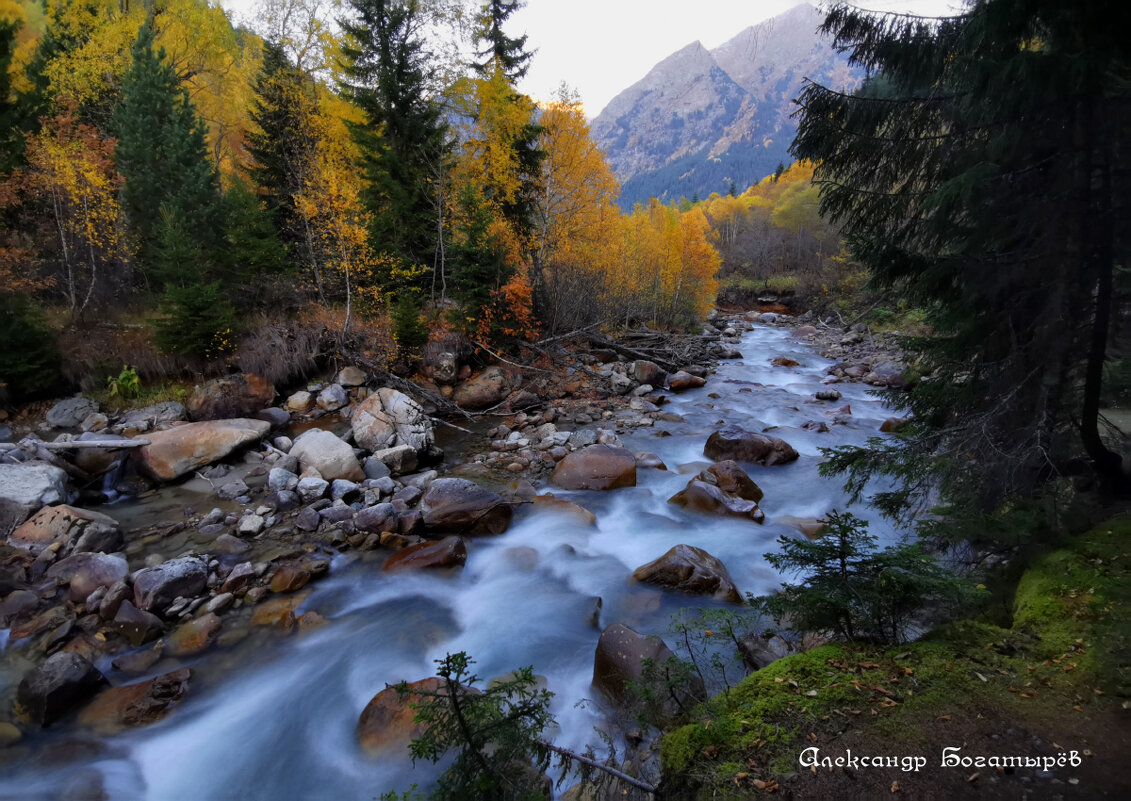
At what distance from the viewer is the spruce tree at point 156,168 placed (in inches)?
656

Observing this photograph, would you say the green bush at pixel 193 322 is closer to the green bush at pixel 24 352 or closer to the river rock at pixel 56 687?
the green bush at pixel 24 352

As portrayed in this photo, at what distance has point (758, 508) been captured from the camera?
962 centimetres

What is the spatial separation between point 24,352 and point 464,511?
1242 centimetres

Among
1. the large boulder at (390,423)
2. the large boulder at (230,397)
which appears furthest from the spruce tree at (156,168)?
the large boulder at (390,423)

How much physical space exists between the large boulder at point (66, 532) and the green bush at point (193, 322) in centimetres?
677

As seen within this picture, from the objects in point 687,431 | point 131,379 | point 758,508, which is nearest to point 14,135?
point 131,379

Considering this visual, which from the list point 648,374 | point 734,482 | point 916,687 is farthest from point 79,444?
point 648,374

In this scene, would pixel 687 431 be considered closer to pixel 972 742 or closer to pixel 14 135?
pixel 972 742

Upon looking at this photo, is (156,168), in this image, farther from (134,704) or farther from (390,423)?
(134,704)

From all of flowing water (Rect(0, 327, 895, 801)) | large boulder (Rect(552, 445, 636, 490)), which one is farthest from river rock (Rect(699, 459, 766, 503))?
large boulder (Rect(552, 445, 636, 490))

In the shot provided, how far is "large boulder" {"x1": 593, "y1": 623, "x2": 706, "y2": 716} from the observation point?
509cm

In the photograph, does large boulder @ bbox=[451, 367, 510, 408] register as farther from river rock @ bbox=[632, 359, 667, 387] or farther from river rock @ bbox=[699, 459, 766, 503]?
river rock @ bbox=[699, 459, 766, 503]

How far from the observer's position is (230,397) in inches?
535

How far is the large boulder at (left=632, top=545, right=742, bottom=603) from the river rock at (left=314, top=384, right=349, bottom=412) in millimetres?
11121
